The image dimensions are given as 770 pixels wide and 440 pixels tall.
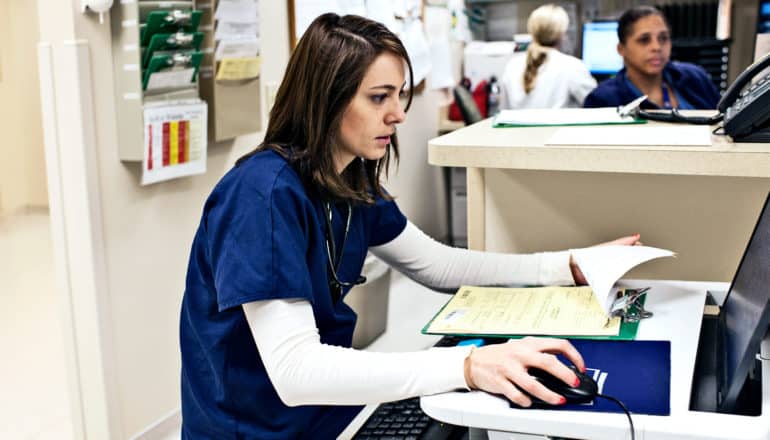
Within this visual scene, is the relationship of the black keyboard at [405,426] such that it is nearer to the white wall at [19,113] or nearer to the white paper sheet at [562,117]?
the white paper sheet at [562,117]

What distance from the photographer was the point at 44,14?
1.96 meters

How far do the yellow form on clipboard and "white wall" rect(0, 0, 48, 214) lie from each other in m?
2.58

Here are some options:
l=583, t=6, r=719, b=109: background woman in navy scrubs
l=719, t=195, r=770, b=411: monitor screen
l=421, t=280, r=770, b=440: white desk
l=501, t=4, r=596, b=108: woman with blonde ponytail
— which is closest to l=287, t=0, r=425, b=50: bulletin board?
l=501, t=4, r=596, b=108: woman with blonde ponytail

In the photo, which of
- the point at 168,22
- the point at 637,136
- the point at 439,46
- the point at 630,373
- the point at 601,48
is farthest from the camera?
Answer: the point at 601,48

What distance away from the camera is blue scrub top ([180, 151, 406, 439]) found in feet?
3.41

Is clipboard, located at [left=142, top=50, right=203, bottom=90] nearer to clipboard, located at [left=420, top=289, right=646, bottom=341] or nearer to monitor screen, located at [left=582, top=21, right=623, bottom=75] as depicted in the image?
clipboard, located at [left=420, top=289, right=646, bottom=341]

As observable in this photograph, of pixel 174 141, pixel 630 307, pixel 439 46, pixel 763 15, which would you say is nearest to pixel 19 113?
pixel 174 141

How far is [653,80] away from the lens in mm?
2777

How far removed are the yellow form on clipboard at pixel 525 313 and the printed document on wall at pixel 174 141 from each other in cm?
111

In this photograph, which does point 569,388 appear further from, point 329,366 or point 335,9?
A: point 335,9

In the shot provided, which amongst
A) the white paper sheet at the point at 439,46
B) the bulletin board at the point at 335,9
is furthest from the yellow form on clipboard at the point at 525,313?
the white paper sheet at the point at 439,46

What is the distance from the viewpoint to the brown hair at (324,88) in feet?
3.77

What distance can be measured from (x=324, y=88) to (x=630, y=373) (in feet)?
1.79

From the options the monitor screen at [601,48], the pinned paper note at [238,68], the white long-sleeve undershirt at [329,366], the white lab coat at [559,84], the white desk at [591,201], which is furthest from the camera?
the monitor screen at [601,48]
